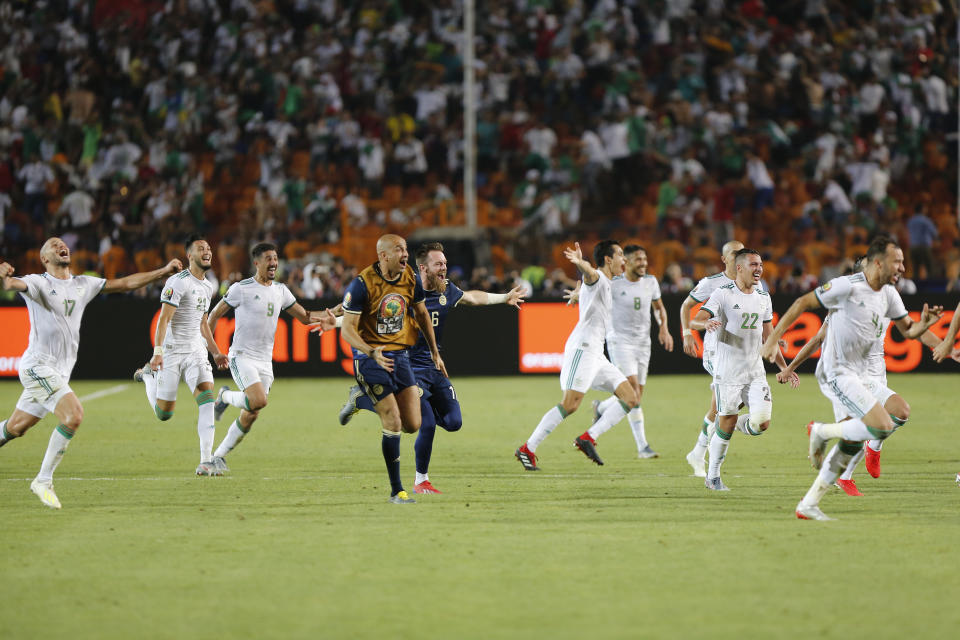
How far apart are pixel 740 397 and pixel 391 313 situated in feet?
10.7

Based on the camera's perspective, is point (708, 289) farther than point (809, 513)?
Yes

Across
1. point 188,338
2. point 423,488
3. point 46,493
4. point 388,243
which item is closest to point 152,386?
point 188,338

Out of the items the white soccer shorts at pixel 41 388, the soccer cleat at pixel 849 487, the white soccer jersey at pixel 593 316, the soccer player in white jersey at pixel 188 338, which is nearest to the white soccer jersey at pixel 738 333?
the soccer cleat at pixel 849 487

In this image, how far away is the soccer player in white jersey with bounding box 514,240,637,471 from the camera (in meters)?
12.0

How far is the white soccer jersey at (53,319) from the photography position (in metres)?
9.66

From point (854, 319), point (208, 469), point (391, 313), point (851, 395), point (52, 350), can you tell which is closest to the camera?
point (851, 395)

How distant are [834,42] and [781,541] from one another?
74.2 ft

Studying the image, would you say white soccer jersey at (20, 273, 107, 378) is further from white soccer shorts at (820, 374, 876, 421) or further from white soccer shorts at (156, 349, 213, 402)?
white soccer shorts at (820, 374, 876, 421)

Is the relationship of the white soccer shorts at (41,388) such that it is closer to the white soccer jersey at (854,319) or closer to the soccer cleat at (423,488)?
the soccer cleat at (423,488)

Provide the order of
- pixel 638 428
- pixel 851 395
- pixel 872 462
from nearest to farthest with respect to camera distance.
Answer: pixel 851 395
pixel 872 462
pixel 638 428

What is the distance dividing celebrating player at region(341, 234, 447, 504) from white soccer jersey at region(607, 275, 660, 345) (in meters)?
4.17

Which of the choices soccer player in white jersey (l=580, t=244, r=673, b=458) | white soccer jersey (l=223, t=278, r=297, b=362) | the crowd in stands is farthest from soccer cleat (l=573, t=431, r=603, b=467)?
the crowd in stands

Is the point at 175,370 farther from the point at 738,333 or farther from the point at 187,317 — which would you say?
the point at 738,333

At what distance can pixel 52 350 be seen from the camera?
971 centimetres
